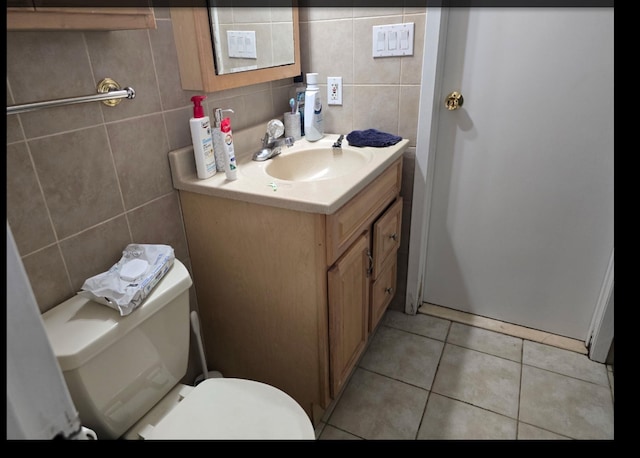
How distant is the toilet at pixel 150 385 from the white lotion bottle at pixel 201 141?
312 mm

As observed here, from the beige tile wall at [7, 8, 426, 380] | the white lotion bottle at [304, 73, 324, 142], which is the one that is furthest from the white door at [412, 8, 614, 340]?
the white lotion bottle at [304, 73, 324, 142]

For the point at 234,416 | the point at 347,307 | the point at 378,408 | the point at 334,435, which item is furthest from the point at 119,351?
the point at 378,408

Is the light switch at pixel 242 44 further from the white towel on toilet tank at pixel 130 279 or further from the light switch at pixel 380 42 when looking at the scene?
the white towel on toilet tank at pixel 130 279

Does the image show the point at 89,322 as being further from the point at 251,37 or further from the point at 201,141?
the point at 251,37

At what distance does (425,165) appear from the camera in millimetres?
1681

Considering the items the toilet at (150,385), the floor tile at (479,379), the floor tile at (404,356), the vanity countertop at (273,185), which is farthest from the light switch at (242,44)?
the floor tile at (479,379)

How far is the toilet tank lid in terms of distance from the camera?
2.83ft

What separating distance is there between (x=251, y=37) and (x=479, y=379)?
1.56m

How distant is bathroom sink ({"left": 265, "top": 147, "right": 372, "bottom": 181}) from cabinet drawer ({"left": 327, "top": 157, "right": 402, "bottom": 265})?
127 millimetres

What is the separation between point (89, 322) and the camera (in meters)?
0.94

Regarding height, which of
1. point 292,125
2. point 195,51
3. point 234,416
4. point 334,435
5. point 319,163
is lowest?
point 334,435

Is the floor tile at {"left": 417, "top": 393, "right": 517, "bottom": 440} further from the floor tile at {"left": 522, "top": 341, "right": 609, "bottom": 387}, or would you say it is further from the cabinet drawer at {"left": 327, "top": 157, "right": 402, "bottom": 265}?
the cabinet drawer at {"left": 327, "top": 157, "right": 402, "bottom": 265}
